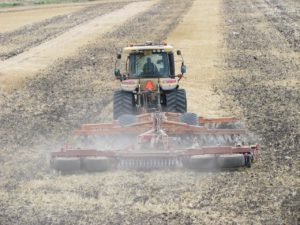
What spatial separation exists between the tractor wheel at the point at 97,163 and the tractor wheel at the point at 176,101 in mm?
3053

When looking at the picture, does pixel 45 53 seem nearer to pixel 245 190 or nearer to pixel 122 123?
pixel 122 123

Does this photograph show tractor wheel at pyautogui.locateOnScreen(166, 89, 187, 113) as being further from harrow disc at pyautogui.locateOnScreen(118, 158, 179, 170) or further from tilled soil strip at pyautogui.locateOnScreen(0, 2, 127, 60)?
tilled soil strip at pyautogui.locateOnScreen(0, 2, 127, 60)

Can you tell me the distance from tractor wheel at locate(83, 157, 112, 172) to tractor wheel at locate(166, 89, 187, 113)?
120 inches

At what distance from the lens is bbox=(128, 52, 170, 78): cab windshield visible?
46.3 feet

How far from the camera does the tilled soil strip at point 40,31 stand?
3353 cm

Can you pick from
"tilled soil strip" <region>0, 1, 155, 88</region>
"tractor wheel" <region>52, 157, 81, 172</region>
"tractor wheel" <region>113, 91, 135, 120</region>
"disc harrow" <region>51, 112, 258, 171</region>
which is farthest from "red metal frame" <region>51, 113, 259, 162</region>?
"tilled soil strip" <region>0, 1, 155, 88</region>

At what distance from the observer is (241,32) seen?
112 ft

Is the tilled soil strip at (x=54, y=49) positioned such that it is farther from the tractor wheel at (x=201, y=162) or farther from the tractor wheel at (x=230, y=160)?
the tractor wheel at (x=230, y=160)

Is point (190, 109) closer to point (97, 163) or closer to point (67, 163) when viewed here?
point (97, 163)

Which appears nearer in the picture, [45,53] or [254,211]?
[254,211]

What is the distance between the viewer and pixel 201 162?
1128cm

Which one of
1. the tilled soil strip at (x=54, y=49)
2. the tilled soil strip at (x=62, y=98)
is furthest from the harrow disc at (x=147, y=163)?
the tilled soil strip at (x=54, y=49)

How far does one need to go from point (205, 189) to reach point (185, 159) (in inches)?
33.9

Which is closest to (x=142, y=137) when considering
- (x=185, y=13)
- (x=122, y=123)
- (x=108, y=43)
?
(x=122, y=123)
